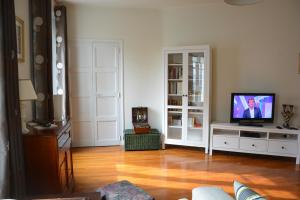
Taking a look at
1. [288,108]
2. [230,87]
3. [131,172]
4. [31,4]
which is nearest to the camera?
[31,4]

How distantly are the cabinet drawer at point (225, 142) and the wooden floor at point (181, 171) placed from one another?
187 millimetres

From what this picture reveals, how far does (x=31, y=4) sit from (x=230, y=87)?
3377 mm

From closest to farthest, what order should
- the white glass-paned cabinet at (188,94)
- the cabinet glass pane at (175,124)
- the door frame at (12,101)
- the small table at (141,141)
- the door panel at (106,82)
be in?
the door frame at (12,101), the white glass-paned cabinet at (188,94), the small table at (141,141), the cabinet glass pane at (175,124), the door panel at (106,82)

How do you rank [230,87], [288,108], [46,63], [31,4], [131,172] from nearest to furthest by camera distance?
[31,4] < [46,63] < [131,172] < [288,108] < [230,87]

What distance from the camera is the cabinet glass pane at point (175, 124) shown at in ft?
15.5

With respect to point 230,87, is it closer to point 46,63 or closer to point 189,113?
point 189,113

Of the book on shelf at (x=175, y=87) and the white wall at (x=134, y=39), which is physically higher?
the white wall at (x=134, y=39)

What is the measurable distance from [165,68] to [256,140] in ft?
6.42

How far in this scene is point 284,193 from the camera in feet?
9.80

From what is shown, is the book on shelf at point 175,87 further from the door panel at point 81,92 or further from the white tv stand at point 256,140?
the door panel at point 81,92

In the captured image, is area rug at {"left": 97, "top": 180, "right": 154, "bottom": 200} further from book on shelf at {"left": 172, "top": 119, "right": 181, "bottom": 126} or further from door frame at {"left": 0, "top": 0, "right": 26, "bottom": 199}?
book on shelf at {"left": 172, "top": 119, "right": 181, "bottom": 126}

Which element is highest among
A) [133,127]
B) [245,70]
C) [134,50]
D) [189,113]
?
[134,50]

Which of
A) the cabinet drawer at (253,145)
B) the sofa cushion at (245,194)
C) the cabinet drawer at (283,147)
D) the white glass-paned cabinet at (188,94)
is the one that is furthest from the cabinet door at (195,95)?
the sofa cushion at (245,194)

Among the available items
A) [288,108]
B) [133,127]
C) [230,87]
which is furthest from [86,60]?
[288,108]
